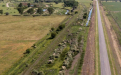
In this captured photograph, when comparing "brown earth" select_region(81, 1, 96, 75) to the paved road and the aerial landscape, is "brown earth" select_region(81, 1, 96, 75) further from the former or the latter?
the paved road

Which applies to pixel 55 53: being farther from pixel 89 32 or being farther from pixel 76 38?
pixel 89 32

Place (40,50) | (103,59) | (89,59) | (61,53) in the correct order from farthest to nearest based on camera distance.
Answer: (40,50)
(61,53)
(103,59)
(89,59)

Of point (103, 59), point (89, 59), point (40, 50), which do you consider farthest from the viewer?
point (40, 50)

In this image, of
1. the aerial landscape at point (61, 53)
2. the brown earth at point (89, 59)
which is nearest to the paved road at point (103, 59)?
the aerial landscape at point (61, 53)

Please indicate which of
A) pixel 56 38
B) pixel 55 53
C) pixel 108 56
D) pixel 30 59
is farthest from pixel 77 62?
pixel 56 38

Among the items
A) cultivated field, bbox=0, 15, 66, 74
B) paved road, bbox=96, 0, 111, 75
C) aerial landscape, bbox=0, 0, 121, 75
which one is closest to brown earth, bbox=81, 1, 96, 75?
aerial landscape, bbox=0, 0, 121, 75

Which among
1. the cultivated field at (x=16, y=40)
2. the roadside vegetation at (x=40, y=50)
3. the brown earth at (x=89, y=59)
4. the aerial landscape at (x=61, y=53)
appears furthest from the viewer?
the cultivated field at (x=16, y=40)

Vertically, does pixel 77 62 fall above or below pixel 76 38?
below

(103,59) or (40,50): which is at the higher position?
(40,50)

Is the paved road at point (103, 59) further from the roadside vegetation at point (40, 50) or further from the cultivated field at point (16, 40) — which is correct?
the cultivated field at point (16, 40)

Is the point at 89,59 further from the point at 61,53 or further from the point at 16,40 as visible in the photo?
the point at 16,40

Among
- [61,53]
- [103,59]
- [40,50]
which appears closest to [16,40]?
[40,50]
